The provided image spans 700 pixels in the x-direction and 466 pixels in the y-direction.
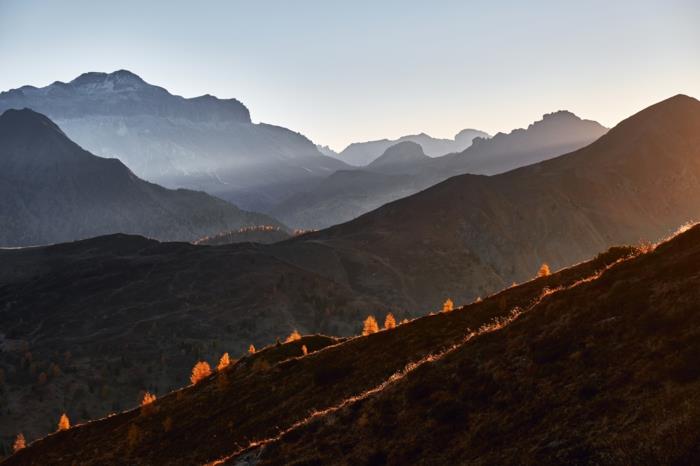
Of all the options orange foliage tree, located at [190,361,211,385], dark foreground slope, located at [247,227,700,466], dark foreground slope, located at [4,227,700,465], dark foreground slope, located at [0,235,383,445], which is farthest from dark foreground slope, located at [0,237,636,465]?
dark foreground slope, located at [0,235,383,445]

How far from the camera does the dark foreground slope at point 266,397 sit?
32.2 m

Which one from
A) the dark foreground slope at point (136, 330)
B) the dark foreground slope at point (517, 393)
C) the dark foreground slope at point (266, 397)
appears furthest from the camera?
the dark foreground slope at point (136, 330)

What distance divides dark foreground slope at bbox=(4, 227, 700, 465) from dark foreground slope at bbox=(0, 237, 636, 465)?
14cm

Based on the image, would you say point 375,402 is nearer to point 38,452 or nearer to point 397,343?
point 397,343

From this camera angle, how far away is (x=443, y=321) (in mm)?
36969

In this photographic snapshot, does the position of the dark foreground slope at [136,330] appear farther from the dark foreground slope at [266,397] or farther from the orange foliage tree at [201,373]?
the dark foreground slope at [266,397]

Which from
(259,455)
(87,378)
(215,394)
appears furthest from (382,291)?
(259,455)

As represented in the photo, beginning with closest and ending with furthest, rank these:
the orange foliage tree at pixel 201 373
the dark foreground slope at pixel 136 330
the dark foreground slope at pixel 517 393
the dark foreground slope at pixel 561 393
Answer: the dark foreground slope at pixel 561 393
the dark foreground slope at pixel 517 393
the orange foliage tree at pixel 201 373
the dark foreground slope at pixel 136 330

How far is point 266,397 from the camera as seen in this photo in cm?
3619

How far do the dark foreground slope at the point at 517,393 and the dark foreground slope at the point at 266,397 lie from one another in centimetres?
14

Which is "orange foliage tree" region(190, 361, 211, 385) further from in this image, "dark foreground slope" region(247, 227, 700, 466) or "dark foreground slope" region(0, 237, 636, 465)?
"dark foreground slope" region(247, 227, 700, 466)

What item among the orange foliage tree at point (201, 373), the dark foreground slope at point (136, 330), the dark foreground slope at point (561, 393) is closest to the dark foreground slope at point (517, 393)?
the dark foreground slope at point (561, 393)

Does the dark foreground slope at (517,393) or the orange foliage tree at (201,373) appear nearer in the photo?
the dark foreground slope at (517,393)

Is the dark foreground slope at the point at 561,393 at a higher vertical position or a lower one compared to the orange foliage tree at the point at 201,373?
higher
